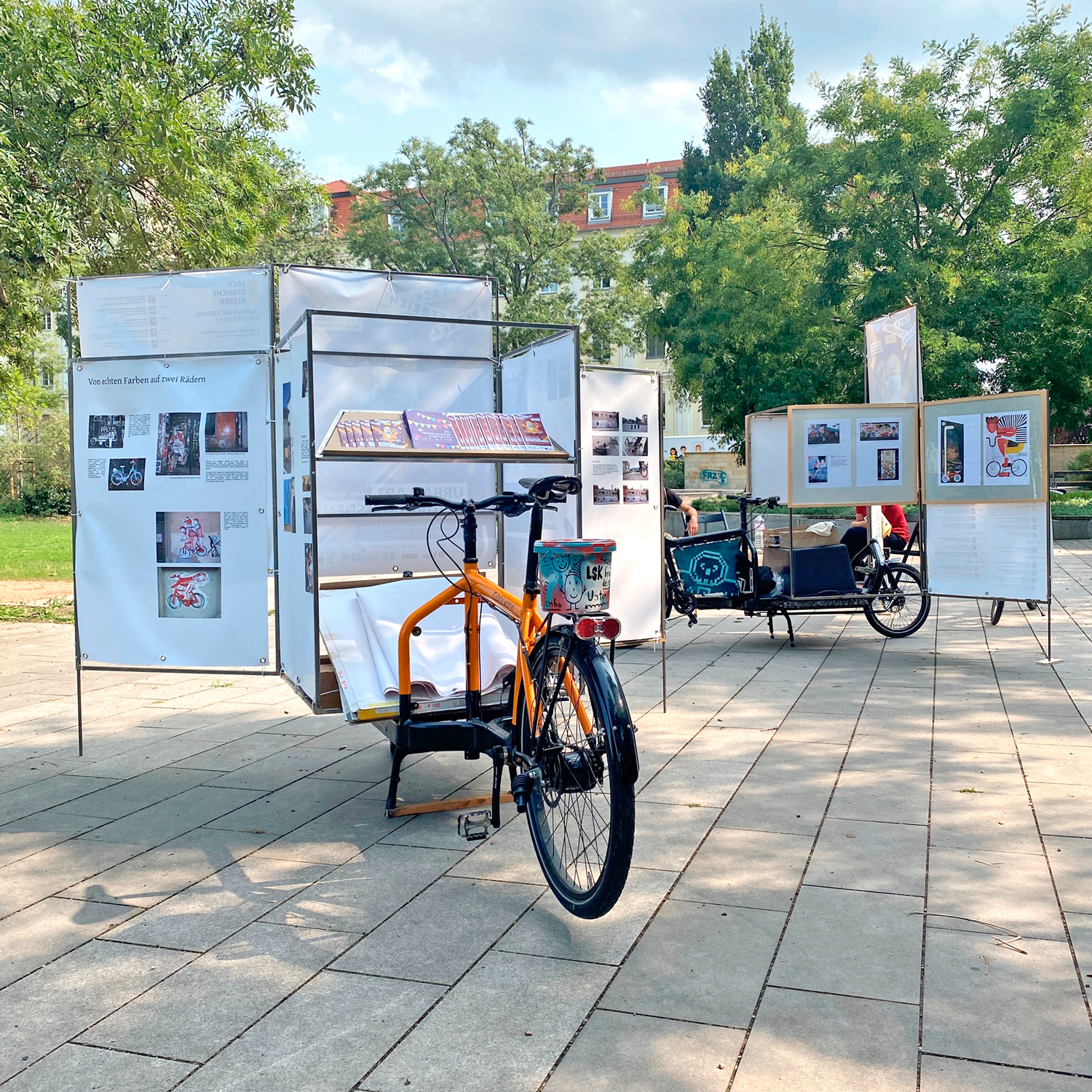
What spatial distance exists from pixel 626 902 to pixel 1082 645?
6.49 meters

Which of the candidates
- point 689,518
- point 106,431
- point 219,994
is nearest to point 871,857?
point 219,994

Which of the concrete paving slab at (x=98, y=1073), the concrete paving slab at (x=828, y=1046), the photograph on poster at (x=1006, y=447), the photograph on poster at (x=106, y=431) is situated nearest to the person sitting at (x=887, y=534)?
the photograph on poster at (x=1006, y=447)

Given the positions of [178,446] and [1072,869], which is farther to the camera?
[178,446]

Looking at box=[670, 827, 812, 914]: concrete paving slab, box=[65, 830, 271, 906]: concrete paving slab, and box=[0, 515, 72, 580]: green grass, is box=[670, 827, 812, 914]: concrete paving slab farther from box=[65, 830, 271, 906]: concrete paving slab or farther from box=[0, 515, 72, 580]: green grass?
box=[0, 515, 72, 580]: green grass

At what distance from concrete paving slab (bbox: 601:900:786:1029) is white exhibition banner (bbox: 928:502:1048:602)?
5.50m

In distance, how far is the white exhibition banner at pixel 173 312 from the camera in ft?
18.0

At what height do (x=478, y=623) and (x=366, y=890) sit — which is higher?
(x=478, y=623)

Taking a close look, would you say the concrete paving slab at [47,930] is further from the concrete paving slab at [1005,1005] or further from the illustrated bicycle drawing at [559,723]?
the concrete paving slab at [1005,1005]

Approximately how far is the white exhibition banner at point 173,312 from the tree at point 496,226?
1224 inches

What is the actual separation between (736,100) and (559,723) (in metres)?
44.1

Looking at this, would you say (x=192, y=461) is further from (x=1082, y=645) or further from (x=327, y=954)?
(x=1082, y=645)

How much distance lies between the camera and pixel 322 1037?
266 cm

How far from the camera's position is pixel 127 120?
9273 mm

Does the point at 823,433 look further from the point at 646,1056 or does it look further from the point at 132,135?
the point at 646,1056
